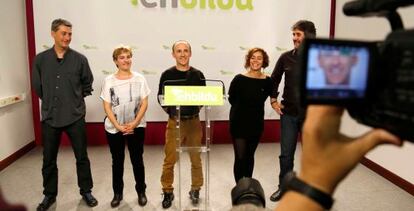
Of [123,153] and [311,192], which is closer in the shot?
[311,192]

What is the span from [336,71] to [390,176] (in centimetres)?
330

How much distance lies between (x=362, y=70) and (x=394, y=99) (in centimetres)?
6

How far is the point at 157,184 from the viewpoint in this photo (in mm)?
3303

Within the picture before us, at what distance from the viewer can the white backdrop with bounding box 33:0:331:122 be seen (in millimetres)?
4184

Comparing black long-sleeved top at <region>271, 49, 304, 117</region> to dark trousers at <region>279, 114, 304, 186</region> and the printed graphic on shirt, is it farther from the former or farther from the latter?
the printed graphic on shirt

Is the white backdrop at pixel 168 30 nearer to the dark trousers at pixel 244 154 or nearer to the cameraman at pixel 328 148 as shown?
the dark trousers at pixel 244 154

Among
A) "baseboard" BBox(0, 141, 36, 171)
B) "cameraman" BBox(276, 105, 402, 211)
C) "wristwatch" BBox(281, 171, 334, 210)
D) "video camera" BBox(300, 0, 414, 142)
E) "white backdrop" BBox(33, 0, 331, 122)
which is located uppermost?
"white backdrop" BBox(33, 0, 331, 122)

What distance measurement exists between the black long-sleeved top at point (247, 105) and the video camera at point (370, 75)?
2.07 metres

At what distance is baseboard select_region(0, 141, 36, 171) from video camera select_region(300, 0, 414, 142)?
377 centimetres

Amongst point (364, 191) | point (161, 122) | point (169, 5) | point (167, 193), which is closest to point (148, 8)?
point (169, 5)

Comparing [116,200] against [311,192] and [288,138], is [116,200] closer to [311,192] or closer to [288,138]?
[288,138]

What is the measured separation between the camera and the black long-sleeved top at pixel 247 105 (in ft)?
8.70

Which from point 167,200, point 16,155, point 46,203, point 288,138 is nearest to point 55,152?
point 46,203

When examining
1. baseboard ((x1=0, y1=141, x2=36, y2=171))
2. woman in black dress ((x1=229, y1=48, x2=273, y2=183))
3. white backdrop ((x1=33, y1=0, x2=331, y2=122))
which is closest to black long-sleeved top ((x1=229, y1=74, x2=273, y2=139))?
woman in black dress ((x1=229, y1=48, x2=273, y2=183))
